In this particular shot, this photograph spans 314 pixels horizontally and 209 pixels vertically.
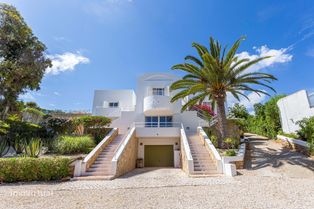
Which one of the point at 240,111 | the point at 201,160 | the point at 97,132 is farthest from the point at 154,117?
the point at 240,111

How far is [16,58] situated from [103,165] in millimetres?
12715

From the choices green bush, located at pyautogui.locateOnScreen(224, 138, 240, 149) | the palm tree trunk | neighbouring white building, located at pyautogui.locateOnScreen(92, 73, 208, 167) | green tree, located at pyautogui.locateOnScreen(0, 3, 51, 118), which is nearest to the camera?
green bush, located at pyautogui.locateOnScreen(224, 138, 240, 149)

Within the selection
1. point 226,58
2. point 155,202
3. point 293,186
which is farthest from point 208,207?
point 226,58

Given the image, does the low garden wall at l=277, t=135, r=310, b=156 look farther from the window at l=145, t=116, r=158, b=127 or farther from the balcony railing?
the window at l=145, t=116, r=158, b=127

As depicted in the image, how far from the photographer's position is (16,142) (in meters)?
12.7

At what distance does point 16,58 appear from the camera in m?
15.1

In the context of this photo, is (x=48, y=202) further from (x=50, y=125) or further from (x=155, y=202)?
(x=50, y=125)

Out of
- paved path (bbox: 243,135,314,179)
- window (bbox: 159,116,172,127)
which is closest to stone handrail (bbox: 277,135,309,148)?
paved path (bbox: 243,135,314,179)

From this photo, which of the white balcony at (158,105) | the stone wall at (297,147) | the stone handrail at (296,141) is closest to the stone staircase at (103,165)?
the white balcony at (158,105)

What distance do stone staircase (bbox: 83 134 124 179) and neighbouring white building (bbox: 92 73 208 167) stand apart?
4.19 m

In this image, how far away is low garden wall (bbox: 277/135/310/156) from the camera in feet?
40.7

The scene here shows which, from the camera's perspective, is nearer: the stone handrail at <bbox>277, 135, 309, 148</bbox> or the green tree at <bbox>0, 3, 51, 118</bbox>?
the stone handrail at <bbox>277, 135, 309, 148</bbox>

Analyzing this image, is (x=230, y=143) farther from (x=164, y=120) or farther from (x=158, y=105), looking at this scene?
(x=164, y=120)

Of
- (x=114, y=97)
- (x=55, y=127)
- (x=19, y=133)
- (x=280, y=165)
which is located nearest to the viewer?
(x=280, y=165)
